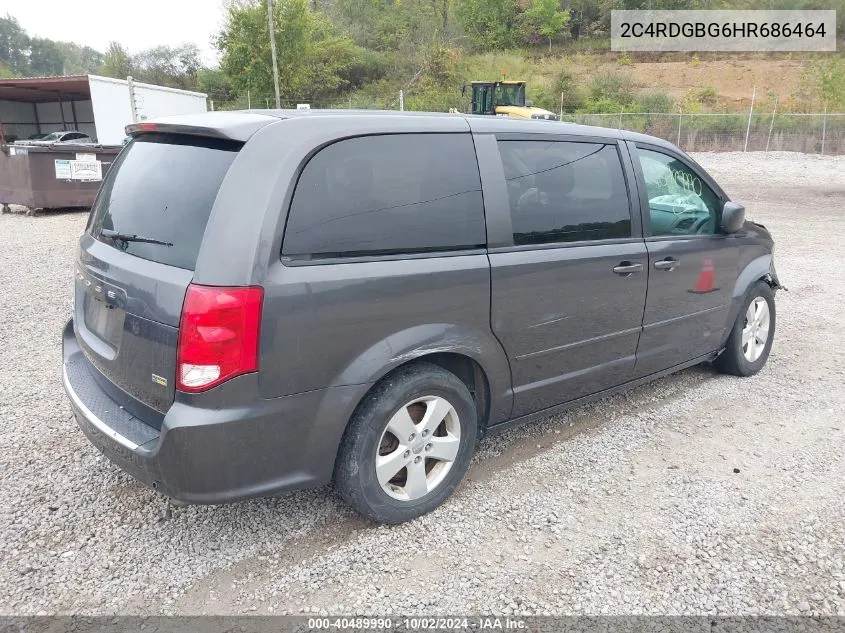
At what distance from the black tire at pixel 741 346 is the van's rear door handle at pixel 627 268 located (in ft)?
4.39

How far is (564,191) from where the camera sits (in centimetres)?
331

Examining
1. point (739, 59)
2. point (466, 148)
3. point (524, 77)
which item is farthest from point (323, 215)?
point (739, 59)

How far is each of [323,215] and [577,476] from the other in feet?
6.26

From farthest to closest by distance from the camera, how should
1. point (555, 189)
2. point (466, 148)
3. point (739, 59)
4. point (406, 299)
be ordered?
point (739, 59), point (555, 189), point (466, 148), point (406, 299)

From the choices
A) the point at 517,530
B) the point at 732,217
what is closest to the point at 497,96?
the point at 732,217

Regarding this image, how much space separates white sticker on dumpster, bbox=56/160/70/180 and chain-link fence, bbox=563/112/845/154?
20.0 m

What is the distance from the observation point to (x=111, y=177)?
3.11 metres

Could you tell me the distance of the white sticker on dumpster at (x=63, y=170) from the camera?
490 inches

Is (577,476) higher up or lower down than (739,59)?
lower down

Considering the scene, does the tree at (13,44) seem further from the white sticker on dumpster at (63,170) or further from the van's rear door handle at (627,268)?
the van's rear door handle at (627,268)

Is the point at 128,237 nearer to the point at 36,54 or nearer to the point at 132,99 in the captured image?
the point at 132,99

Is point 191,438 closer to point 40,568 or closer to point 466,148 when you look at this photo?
point 40,568

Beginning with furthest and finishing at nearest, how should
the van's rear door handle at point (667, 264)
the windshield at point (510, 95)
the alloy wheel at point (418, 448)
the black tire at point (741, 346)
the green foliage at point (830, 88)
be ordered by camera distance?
1. the green foliage at point (830, 88)
2. the windshield at point (510, 95)
3. the black tire at point (741, 346)
4. the van's rear door handle at point (667, 264)
5. the alloy wheel at point (418, 448)

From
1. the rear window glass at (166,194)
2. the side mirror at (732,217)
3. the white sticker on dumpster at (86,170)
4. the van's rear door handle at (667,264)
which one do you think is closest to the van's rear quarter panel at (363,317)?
the rear window glass at (166,194)
